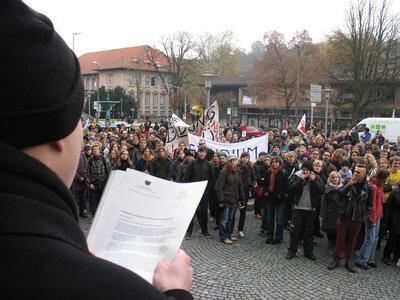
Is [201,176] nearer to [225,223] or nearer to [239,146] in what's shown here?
[225,223]

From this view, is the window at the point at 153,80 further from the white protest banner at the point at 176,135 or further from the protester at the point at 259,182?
the protester at the point at 259,182

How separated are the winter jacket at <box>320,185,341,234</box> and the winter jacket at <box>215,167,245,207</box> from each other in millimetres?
1676

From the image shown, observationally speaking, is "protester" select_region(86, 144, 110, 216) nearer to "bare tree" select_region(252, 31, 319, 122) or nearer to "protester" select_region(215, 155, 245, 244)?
"protester" select_region(215, 155, 245, 244)

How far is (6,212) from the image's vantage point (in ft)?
2.30

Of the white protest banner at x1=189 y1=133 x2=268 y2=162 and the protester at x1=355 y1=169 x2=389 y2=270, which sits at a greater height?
the white protest banner at x1=189 y1=133 x2=268 y2=162

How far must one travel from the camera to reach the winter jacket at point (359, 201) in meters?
6.76

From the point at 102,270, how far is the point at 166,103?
78.9 metres

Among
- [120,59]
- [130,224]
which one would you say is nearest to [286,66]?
[120,59]

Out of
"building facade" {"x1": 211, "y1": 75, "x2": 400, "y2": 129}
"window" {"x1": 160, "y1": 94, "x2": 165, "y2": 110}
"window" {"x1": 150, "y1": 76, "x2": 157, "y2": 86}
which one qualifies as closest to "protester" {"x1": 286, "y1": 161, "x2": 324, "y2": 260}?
"building facade" {"x1": 211, "y1": 75, "x2": 400, "y2": 129}

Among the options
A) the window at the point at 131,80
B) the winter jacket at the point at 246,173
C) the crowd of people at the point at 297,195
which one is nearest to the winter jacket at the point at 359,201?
the crowd of people at the point at 297,195

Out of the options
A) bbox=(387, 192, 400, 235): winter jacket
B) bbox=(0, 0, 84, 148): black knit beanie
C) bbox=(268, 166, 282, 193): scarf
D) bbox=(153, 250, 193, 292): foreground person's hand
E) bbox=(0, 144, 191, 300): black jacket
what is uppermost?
bbox=(0, 0, 84, 148): black knit beanie

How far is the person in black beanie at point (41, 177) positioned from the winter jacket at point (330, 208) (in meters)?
6.97

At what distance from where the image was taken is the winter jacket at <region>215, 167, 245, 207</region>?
8.28 metres

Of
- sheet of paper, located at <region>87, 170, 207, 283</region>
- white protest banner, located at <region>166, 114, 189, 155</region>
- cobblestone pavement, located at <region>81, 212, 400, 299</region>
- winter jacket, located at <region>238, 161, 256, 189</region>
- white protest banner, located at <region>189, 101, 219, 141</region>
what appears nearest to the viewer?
sheet of paper, located at <region>87, 170, 207, 283</region>
